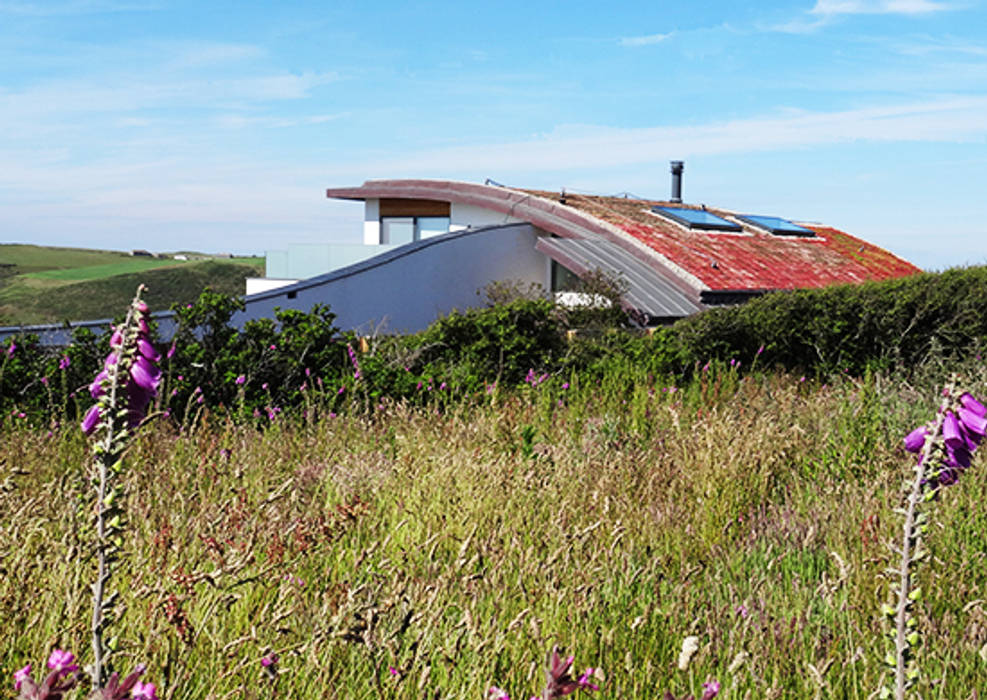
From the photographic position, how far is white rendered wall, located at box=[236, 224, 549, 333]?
1653 centimetres

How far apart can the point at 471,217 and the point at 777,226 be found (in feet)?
28.3

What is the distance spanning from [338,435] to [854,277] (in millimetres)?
18247

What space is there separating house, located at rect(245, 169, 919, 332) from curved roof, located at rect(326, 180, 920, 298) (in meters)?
0.04

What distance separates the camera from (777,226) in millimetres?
24938

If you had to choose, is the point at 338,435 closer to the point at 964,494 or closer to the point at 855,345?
the point at 964,494

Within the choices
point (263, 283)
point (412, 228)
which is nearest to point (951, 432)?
point (263, 283)

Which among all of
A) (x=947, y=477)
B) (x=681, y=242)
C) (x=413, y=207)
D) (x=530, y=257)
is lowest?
(x=947, y=477)

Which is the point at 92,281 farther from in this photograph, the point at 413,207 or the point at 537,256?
the point at 537,256

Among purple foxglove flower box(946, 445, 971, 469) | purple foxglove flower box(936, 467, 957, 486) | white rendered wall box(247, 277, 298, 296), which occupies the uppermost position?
white rendered wall box(247, 277, 298, 296)

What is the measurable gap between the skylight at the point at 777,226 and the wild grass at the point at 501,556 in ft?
58.8

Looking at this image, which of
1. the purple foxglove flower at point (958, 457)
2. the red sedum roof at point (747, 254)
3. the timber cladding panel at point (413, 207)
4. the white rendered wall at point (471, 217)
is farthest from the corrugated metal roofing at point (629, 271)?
the purple foxglove flower at point (958, 457)

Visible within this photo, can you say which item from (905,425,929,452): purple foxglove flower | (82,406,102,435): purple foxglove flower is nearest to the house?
(82,406,102,435): purple foxglove flower

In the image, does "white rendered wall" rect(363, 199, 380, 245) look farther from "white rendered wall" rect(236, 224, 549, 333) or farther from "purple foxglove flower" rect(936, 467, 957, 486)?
"purple foxglove flower" rect(936, 467, 957, 486)

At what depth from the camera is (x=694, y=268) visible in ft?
59.2
